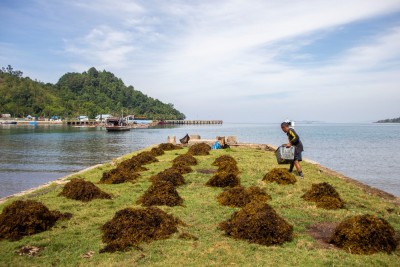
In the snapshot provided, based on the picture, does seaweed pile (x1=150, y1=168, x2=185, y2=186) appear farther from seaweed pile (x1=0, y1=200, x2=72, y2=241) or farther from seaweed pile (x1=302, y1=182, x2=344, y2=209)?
seaweed pile (x1=0, y1=200, x2=72, y2=241)

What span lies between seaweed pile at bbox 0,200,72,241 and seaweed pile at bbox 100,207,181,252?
132 centimetres

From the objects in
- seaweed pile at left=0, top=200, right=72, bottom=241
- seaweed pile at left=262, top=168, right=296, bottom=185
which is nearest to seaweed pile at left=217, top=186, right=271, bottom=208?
seaweed pile at left=262, top=168, right=296, bottom=185

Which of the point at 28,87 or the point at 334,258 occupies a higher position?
the point at 28,87

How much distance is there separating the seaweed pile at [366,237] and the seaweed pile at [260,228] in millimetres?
951

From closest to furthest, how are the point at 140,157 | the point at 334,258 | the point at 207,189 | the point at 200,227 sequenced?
the point at 334,258 < the point at 200,227 < the point at 207,189 < the point at 140,157

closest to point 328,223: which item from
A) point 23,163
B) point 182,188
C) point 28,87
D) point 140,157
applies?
point 182,188

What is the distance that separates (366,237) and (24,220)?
6.50 metres

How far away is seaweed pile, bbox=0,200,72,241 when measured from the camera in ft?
21.3

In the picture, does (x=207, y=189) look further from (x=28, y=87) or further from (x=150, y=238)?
(x=28, y=87)

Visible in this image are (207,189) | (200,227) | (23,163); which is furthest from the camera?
(23,163)

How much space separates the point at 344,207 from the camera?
870cm

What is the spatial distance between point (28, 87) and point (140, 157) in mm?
160674

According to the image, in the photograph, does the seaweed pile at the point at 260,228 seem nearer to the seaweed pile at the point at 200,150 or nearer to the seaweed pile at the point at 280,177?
the seaweed pile at the point at 280,177

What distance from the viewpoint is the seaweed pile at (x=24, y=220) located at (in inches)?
256
